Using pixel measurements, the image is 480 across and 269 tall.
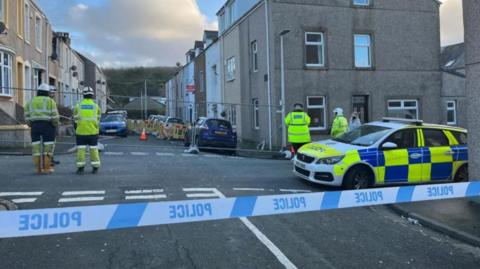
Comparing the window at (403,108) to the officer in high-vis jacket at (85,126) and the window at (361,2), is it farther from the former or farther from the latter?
the officer in high-vis jacket at (85,126)

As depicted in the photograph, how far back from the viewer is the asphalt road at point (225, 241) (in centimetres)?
479

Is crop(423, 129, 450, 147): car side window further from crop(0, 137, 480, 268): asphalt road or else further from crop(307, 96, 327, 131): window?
crop(307, 96, 327, 131): window

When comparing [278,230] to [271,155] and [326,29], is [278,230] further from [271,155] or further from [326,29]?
[326,29]

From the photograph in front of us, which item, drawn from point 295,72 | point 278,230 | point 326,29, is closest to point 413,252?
point 278,230

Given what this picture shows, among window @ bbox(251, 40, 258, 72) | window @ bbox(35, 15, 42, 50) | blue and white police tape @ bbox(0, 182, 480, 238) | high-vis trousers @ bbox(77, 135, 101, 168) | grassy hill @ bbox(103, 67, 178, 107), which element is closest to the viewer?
blue and white police tape @ bbox(0, 182, 480, 238)

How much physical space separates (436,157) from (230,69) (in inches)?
723

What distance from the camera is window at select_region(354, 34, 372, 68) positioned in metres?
21.0

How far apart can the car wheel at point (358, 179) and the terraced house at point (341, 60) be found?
34.2 feet

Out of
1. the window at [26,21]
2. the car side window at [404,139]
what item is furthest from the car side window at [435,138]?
the window at [26,21]

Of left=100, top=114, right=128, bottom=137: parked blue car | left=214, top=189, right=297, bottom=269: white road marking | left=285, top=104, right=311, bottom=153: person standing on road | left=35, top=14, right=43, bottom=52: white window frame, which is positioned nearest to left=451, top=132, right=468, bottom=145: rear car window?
left=285, top=104, right=311, bottom=153: person standing on road

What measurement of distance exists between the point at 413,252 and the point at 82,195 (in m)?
5.28

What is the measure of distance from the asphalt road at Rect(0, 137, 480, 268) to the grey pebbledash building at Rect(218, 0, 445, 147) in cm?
1174

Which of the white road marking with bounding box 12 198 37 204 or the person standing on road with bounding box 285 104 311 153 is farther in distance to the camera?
the person standing on road with bounding box 285 104 311 153

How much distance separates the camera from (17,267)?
4.48 metres
